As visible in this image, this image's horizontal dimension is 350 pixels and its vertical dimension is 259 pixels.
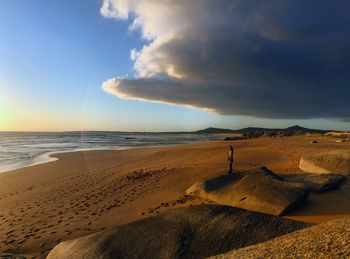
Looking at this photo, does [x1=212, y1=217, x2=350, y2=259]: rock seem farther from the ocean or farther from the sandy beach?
the ocean

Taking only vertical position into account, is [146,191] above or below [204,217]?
below

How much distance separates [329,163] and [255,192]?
5.30m

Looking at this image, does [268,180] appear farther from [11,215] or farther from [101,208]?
[11,215]

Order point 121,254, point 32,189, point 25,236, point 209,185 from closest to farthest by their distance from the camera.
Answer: point 121,254, point 25,236, point 209,185, point 32,189

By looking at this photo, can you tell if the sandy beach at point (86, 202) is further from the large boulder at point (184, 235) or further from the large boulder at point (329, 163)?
the large boulder at point (184, 235)

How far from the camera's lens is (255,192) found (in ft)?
26.0

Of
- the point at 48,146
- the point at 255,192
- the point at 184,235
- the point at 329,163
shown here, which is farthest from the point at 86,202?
the point at 48,146

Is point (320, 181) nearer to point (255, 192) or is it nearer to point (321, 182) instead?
point (321, 182)

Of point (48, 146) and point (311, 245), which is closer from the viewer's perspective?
point (311, 245)

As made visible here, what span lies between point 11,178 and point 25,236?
34.1 ft

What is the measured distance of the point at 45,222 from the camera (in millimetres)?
8969

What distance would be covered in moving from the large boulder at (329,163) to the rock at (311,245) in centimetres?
794

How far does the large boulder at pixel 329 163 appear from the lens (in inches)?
430

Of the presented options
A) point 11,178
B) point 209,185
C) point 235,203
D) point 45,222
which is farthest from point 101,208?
point 11,178
